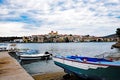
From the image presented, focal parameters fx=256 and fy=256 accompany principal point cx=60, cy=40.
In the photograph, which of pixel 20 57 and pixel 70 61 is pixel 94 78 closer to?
pixel 70 61

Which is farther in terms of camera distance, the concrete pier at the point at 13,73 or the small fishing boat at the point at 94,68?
the small fishing boat at the point at 94,68

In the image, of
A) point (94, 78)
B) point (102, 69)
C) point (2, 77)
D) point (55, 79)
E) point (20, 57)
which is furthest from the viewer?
point (20, 57)

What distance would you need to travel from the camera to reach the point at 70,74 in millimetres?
22406

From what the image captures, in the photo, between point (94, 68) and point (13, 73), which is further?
point (94, 68)

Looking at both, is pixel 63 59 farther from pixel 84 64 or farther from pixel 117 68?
pixel 117 68

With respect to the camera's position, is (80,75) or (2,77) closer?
(2,77)

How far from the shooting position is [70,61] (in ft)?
69.9

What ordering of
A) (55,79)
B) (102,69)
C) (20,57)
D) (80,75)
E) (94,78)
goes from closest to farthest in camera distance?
(102,69) → (94,78) → (80,75) → (55,79) → (20,57)

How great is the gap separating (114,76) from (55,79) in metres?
6.24

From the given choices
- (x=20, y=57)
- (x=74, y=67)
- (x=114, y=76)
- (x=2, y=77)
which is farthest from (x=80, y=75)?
(x=20, y=57)

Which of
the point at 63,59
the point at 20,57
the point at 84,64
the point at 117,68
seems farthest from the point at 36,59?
the point at 117,68

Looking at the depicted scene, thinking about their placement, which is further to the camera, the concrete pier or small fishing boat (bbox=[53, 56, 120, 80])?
small fishing boat (bbox=[53, 56, 120, 80])

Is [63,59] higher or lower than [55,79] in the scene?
higher

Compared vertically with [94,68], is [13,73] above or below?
below
